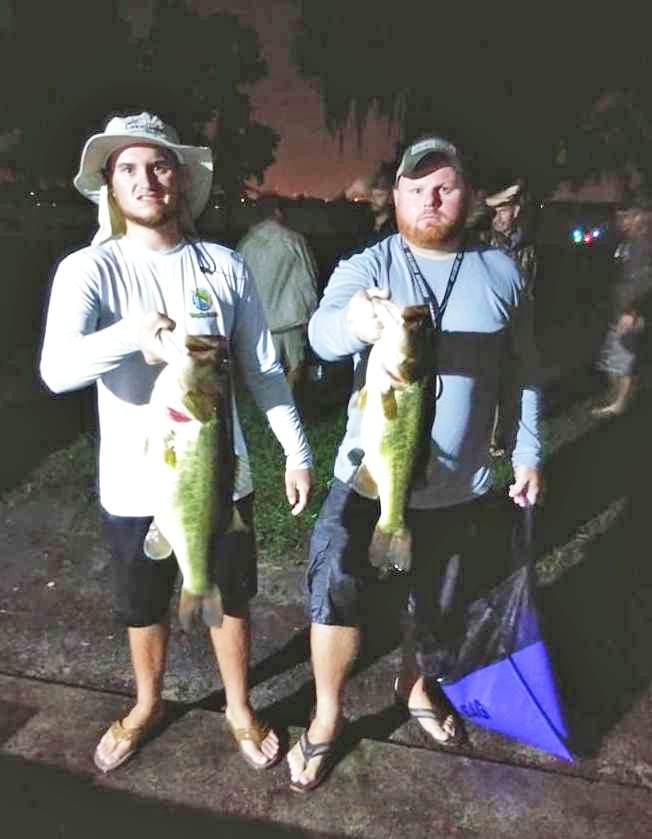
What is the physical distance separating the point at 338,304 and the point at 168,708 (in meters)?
1.95

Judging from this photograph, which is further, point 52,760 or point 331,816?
point 52,760

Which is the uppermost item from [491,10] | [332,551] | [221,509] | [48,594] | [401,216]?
[491,10]

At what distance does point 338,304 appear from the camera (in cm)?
249

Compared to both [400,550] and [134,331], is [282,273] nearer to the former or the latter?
[400,550]

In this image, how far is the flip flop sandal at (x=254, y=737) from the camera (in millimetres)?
2930

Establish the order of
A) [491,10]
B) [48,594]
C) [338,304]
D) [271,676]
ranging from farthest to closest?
[491,10]
[48,594]
[271,676]
[338,304]

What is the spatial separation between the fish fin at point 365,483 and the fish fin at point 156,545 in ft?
2.18

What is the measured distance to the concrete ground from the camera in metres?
2.71

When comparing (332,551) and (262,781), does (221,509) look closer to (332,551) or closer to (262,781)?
(332,551)

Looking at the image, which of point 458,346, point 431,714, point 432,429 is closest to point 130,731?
point 431,714

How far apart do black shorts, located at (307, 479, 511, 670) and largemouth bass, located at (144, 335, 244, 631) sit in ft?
1.43

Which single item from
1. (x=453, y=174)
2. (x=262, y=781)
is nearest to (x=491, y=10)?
(x=453, y=174)

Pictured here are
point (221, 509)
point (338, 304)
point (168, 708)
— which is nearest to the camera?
point (221, 509)

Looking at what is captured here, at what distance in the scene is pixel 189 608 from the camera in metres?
2.40
